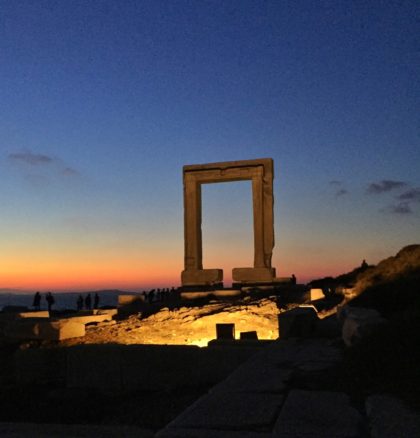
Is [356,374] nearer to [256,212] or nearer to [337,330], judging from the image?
[337,330]

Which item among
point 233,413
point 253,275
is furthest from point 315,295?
point 233,413

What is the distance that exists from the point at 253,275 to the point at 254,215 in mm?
2845

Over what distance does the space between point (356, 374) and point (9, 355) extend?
10.4m

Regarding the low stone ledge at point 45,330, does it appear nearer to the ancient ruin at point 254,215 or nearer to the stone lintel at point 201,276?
the stone lintel at point 201,276

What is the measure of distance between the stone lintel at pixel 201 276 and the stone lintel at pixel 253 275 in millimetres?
1035

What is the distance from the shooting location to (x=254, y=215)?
76.1 feet

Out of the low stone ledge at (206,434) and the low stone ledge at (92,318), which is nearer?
the low stone ledge at (206,434)

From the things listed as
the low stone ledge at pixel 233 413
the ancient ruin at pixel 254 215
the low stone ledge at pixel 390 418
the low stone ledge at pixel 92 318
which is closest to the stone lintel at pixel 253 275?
the ancient ruin at pixel 254 215

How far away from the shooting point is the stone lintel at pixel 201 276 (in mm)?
23188

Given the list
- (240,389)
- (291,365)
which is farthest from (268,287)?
(240,389)

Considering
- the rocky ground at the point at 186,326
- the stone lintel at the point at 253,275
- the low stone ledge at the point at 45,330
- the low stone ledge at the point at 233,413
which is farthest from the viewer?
the stone lintel at the point at 253,275

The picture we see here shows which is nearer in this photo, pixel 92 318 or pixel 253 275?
pixel 92 318

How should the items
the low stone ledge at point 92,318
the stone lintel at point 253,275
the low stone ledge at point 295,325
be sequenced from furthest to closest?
the stone lintel at point 253,275, the low stone ledge at point 92,318, the low stone ledge at point 295,325

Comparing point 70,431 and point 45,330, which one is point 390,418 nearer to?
point 70,431
